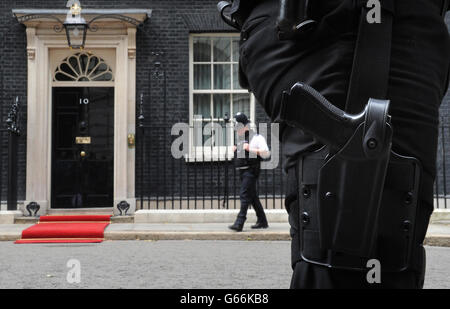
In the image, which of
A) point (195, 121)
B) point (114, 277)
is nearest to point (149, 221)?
point (195, 121)

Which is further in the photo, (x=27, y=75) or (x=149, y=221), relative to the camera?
(x=27, y=75)

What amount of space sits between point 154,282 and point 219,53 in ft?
24.8

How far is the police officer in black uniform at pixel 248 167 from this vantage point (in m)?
8.80

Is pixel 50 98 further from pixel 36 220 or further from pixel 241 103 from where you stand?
pixel 241 103

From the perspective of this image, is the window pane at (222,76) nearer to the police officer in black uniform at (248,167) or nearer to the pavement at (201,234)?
the police officer in black uniform at (248,167)

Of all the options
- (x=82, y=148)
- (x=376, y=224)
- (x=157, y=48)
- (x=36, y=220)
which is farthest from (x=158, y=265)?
(x=157, y=48)

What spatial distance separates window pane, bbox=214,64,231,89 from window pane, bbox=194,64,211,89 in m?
0.15

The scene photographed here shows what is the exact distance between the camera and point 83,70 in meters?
11.4

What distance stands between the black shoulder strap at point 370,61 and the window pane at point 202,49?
10.5 metres

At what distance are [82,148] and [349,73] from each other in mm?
10437

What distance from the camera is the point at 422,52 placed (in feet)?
4.50

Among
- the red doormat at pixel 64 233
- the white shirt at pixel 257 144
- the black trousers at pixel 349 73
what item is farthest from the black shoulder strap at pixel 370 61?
the white shirt at pixel 257 144

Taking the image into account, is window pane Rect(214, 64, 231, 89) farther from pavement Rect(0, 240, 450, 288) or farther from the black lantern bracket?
pavement Rect(0, 240, 450, 288)

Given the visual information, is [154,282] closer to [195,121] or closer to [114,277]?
[114,277]
